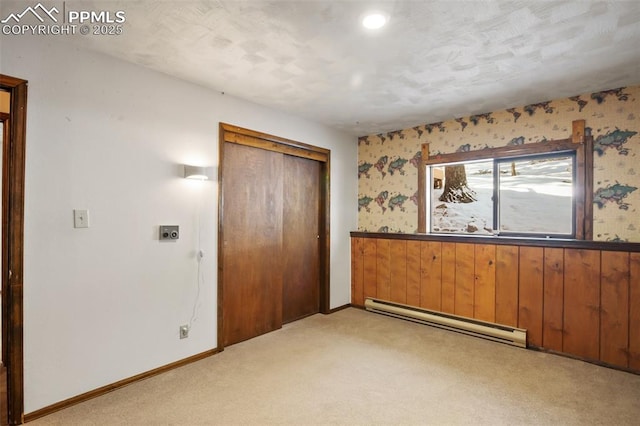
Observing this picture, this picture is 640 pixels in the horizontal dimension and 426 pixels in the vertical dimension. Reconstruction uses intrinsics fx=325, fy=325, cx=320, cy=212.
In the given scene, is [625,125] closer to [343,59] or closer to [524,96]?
[524,96]

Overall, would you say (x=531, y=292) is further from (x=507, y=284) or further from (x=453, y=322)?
(x=453, y=322)

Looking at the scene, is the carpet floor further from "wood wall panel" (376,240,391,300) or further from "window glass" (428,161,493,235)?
"window glass" (428,161,493,235)

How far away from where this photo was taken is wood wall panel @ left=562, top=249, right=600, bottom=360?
291 cm

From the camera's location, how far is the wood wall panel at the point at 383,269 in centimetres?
436

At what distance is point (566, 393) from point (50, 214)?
3.83 m

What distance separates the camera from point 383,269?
441cm

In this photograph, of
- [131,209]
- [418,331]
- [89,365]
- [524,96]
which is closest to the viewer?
[89,365]

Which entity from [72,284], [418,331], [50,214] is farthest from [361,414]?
[50,214]

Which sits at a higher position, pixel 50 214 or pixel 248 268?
pixel 50 214

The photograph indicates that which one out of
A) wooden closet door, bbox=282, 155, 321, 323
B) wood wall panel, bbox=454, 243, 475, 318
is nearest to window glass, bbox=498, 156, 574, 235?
wood wall panel, bbox=454, 243, 475, 318

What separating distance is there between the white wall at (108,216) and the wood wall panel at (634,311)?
12.0ft

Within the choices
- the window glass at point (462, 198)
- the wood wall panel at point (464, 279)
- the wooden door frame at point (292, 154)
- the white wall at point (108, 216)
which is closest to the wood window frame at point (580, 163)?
the window glass at point (462, 198)

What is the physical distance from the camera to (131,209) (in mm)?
2512

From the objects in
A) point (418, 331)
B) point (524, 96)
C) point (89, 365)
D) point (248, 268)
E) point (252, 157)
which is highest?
point (524, 96)
